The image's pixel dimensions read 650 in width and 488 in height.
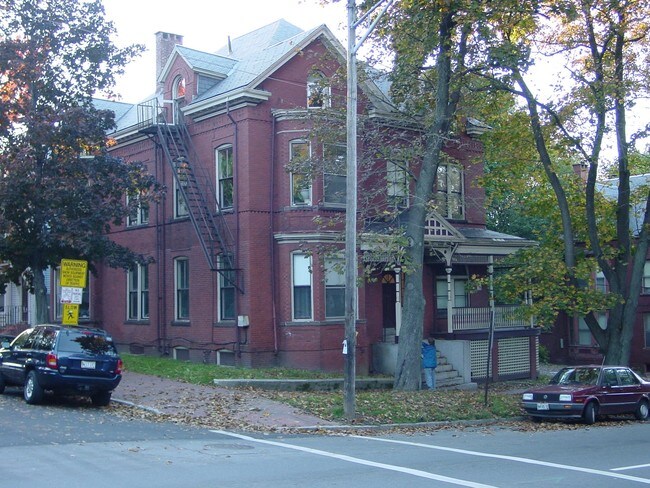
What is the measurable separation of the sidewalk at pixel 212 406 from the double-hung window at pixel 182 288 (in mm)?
6726

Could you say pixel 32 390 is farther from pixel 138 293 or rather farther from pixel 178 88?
pixel 178 88

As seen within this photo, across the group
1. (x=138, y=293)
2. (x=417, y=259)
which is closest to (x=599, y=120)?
(x=417, y=259)

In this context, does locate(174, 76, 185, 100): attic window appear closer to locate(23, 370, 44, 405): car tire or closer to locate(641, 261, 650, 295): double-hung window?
locate(23, 370, 44, 405): car tire

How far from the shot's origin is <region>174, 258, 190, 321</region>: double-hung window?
28469 millimetres

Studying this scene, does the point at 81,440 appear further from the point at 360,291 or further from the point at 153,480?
the point at 360,291

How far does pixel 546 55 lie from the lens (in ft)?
79.3

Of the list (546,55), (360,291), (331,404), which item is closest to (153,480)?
(331,404)

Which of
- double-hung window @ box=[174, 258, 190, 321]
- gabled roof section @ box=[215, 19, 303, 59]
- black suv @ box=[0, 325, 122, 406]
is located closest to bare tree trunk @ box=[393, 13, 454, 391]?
black suv @ box=[0, 325, 122, 406]

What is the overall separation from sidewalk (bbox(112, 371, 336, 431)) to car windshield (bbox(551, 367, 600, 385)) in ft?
22.9

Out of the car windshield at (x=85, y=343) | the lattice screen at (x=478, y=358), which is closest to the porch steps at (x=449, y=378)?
the lattice screen at (x=478, y=358)

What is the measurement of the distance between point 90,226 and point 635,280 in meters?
16.7

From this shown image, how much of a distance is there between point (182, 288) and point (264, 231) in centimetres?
499

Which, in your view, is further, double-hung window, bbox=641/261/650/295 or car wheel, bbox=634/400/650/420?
double-hung window, bbox=641/261/650/295

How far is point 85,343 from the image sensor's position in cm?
1775
